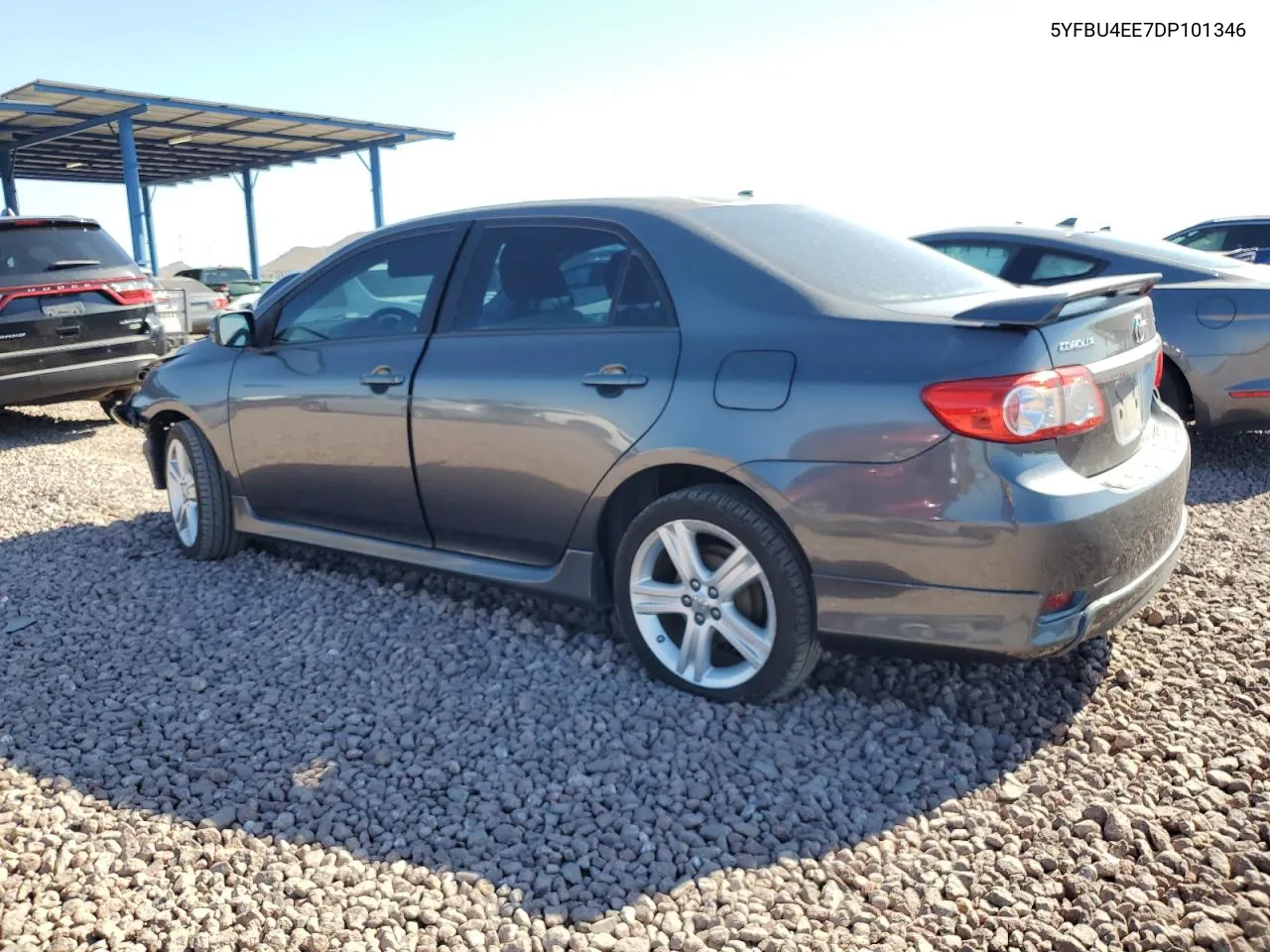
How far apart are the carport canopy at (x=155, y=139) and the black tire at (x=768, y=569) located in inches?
761

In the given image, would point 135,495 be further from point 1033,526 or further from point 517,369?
point 1033,526

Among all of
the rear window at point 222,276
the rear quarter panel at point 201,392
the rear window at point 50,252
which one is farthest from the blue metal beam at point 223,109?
the rear quarter panel at point 201,392

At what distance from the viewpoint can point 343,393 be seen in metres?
4.13

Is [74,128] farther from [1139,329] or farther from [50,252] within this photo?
[1139,329]

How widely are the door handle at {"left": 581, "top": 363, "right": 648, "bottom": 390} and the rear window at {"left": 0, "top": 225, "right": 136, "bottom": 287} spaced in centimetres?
627

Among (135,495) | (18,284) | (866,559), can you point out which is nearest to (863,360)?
(866,559)

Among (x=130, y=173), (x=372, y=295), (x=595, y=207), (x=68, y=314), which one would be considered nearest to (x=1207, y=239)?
(x=595, y=207)

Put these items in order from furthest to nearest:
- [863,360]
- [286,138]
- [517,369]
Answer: [286,138] < [517,369] < [863,360]

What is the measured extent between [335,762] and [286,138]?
2452 centimetres

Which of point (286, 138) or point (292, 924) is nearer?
point (292, 924)

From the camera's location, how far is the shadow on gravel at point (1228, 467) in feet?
18.5

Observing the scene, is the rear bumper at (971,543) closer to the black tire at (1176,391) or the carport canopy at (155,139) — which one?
the black tire at (1176,391)

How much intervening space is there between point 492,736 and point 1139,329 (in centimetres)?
232

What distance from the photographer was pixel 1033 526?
8.80ft
